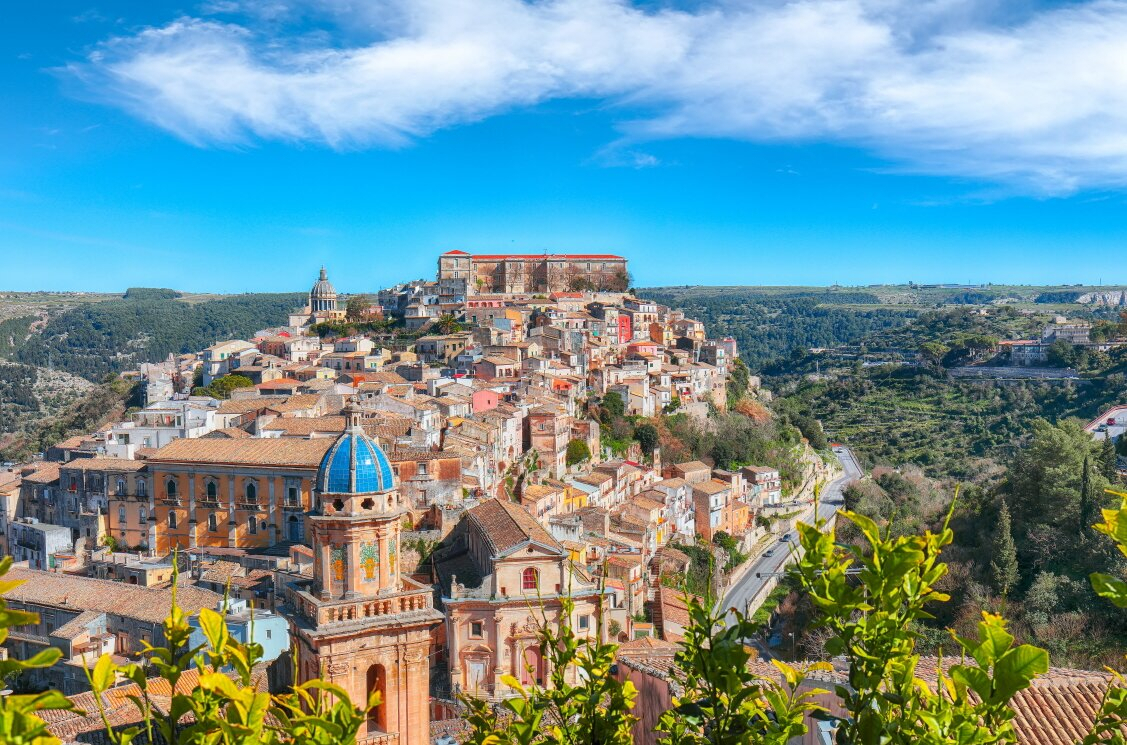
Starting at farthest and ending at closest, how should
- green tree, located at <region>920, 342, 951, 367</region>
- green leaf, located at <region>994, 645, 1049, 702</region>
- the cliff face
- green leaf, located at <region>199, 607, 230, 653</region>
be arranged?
the cliff face
green tree, located at <region>920, 342, 951, 367</region>
green leaf, located at <region>199, 607, 230, 653</region>
green leaf, located at <region>994, 645, 1049, 702</region>

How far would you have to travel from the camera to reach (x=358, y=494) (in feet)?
37.4

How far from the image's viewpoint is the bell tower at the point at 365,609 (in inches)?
419

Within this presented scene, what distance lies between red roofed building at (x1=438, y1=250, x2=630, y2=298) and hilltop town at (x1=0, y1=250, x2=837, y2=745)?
17863 millimetres

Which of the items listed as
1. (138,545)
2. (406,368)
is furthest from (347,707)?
(406,368)

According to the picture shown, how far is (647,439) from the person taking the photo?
40594 millimetres

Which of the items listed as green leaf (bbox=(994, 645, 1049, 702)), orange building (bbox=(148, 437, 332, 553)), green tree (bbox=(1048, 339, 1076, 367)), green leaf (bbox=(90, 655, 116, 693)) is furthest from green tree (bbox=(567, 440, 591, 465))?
green tree (bbox=(1048, 339, 1076, 367))

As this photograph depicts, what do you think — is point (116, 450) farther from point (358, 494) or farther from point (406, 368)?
point (358, 494)

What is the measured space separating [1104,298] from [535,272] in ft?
311

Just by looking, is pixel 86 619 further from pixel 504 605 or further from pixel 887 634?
pixel 887 634

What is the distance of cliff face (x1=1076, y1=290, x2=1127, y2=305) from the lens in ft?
397

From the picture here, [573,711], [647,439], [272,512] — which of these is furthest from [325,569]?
[647,439]

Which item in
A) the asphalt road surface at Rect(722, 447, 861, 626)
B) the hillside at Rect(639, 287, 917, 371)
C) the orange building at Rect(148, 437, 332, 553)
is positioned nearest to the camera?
the orange building at Rect(148, 437, 332, 553)

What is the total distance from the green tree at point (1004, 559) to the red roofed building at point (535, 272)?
166ft

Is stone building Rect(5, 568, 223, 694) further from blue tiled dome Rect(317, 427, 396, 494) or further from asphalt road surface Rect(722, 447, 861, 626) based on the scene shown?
asphalt road surface Rect(722, 447, 861, 626)
